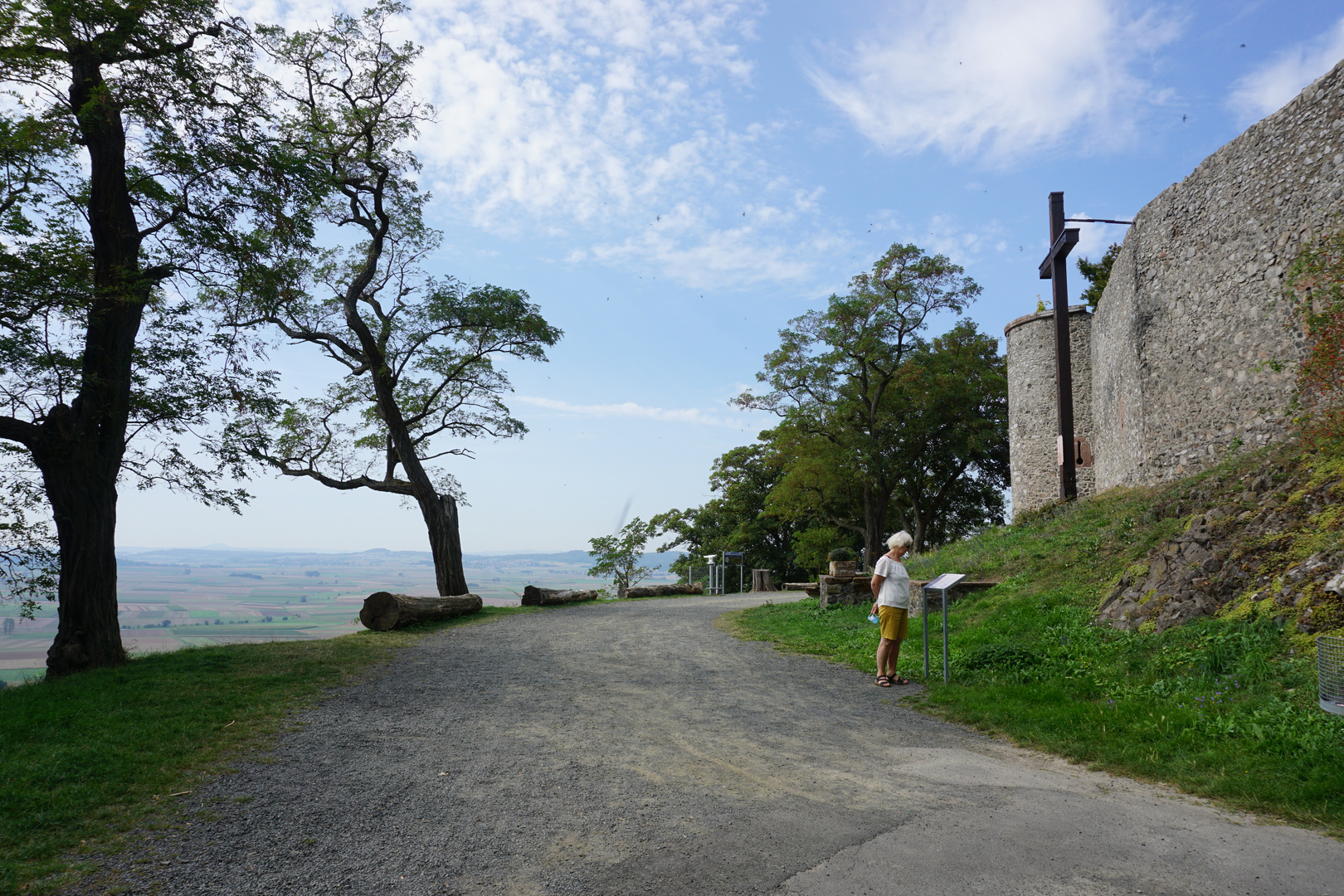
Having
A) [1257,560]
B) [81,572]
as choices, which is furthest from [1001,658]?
[81,572]

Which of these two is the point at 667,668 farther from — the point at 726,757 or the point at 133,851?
the point at 133,851

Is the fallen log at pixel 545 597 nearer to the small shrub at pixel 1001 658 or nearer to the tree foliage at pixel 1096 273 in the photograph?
the small shrub at pixel 1001 658

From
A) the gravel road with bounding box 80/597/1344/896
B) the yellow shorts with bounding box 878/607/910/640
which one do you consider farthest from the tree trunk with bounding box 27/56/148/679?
the yellow shorts with bounding box 878/607/910/640

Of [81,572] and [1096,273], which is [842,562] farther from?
[1096,273]

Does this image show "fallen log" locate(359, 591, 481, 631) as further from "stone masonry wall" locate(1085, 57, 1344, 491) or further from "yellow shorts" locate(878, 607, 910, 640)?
"stone masonry wall" locate(1085, 57, 1344, 491)

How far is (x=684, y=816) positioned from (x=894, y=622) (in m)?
4.40

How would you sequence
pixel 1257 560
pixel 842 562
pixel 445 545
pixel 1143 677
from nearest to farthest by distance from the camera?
pixel 1143 677, pixel 1257 560, pixel 842 562, pixel 445 545

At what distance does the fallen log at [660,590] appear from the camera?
2420 cm

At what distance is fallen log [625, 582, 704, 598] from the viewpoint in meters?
24.2

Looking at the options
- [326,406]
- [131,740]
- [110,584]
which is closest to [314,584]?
[326,406]

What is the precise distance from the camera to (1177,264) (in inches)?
489

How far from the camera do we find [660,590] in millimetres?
24906

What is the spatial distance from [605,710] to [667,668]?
2.37 metres

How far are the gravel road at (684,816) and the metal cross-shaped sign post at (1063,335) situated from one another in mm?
12634
